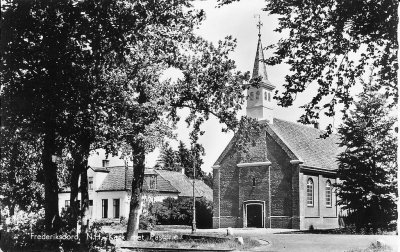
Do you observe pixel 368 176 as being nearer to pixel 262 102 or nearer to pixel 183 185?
pixel 262 102

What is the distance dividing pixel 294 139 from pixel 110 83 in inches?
1190

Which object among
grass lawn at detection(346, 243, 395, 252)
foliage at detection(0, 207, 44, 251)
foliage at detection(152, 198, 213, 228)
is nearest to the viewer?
foliage at detection(0, 207, 44, 251)

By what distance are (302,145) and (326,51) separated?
2926cm

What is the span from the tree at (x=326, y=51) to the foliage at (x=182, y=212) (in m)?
32.7

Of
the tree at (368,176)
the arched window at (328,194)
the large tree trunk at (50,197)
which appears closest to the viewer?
the large tree trunk at (50,197)

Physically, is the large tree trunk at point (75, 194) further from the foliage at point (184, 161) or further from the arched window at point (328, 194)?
the arched window at point (328, 194)

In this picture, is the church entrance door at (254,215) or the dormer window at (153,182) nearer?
the church entrance door at (254,215)

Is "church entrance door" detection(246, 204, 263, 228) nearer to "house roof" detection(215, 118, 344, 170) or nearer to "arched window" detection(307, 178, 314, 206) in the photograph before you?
"arched window" detection(307, 178, 314, 206)

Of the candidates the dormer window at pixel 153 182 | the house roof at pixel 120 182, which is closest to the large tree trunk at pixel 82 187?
the dormer window at pixel 153 182

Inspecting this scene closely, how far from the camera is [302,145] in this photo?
39.8 metres

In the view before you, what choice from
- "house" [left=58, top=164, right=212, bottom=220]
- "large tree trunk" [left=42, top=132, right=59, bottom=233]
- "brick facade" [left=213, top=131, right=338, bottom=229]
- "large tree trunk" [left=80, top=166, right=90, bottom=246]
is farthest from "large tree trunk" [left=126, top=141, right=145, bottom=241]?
"house" [left=58, top=164, right=212, bottom=220]

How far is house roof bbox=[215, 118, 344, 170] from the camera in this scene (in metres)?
37.5

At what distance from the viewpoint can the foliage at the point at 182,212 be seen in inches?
1694

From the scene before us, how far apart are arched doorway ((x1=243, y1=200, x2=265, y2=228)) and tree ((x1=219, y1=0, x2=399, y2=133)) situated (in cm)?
2680
